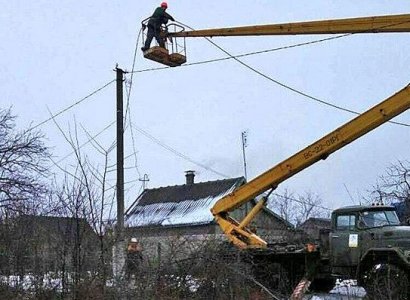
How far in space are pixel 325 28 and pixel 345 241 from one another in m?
5.50

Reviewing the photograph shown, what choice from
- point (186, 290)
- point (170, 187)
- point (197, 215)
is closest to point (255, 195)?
point (186, 290)

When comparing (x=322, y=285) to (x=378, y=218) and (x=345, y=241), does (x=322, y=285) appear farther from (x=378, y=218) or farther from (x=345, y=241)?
(x=378, y=218)

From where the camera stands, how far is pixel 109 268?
9594 millimetres

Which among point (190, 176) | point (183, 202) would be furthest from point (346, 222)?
point (190, 176)

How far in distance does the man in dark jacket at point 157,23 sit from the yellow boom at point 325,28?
413mm

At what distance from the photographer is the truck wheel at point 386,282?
1169 centimetres

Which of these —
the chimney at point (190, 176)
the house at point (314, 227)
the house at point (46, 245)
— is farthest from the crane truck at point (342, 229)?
the chimney at point (190, 176)

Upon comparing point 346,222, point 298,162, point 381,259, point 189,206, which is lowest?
point 381,259

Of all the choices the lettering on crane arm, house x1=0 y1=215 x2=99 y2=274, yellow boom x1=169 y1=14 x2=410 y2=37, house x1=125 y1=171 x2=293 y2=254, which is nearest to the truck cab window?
the lettering on crane arm

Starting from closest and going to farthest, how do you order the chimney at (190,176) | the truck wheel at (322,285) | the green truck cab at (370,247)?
the green truck cab at (370,247) < the truck wheel at (322,285) < the chimney at (190,176)

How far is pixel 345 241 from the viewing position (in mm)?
14703

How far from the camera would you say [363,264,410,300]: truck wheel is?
11.7m

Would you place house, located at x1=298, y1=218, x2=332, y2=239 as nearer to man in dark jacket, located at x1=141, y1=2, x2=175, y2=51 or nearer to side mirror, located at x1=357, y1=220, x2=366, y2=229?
side mirror, located at x1=357, y1=220, x2=366, y2=229

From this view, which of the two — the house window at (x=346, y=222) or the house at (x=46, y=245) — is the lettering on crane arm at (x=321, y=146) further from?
the house at (x=46, y=245)
